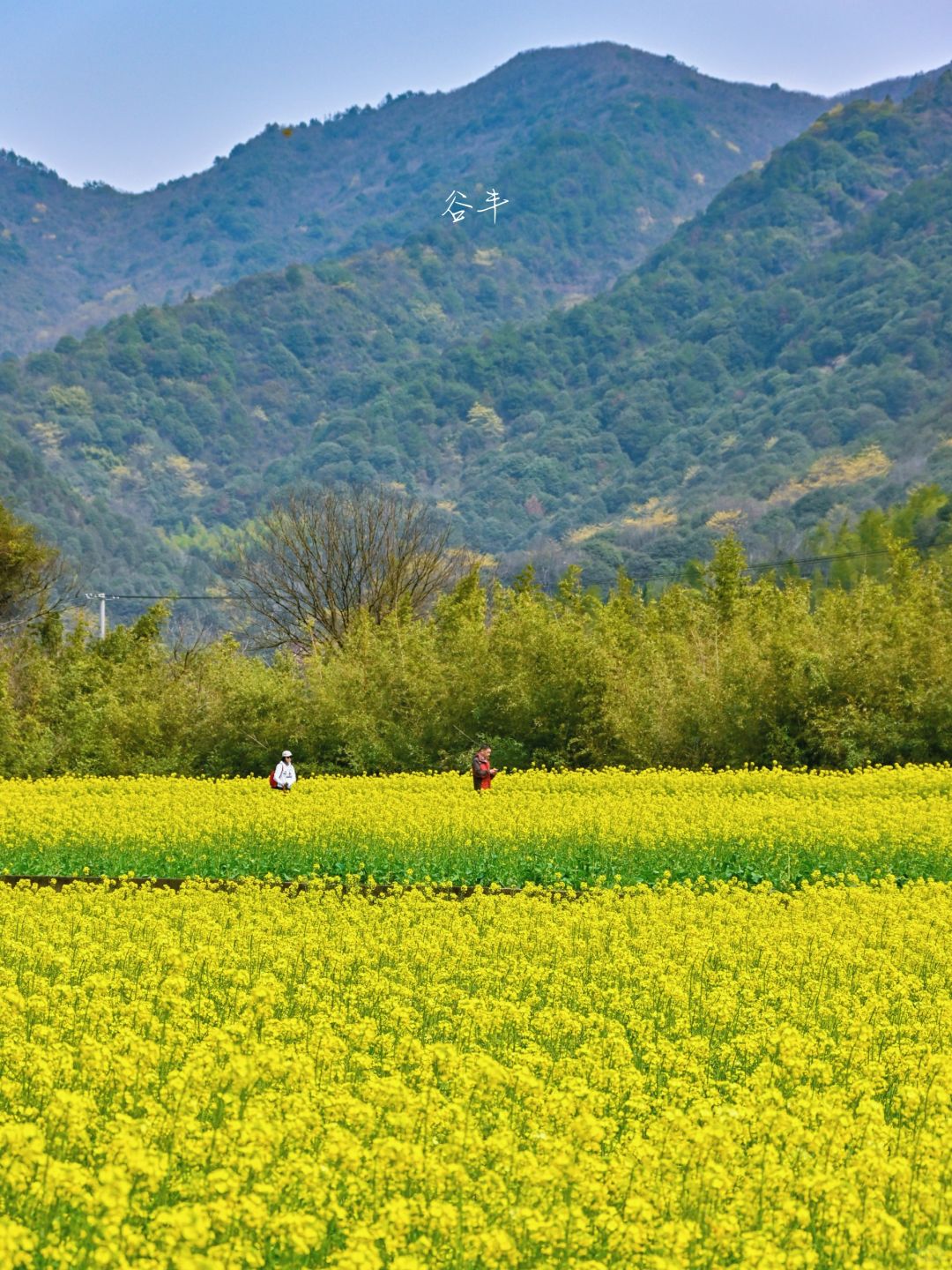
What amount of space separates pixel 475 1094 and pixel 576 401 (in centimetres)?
16014

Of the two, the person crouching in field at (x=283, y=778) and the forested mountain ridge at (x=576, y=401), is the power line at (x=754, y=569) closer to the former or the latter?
the forested mountain ridge at (x=576, y=401)

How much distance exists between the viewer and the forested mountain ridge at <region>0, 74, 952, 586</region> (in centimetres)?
12381

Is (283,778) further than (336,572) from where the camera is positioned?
No

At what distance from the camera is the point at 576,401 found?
541 ft

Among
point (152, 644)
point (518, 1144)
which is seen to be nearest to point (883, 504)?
point (152, 644)

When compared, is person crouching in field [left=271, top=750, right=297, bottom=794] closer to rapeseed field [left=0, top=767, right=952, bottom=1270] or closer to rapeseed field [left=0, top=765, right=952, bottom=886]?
rapeseed field [left=0, top=765, right=952, bottom=886]

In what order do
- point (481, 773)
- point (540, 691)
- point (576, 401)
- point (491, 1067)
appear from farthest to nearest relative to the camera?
1. point (576, 401)
2. point (540, 691)
3. point (481, 773)
4. point (491, 1067)

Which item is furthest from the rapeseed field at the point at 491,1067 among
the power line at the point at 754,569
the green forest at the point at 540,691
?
the power line at the point at 754,569

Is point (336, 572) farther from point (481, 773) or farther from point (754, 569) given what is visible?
point (754, 569)

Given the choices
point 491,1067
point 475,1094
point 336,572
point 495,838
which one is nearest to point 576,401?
point 336,572

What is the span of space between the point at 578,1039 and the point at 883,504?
92.2 meters

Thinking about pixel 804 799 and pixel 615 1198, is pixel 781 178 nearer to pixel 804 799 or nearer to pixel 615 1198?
pixel 804 799

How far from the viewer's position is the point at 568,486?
484 feet

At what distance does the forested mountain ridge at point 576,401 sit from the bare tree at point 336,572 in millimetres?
56473
